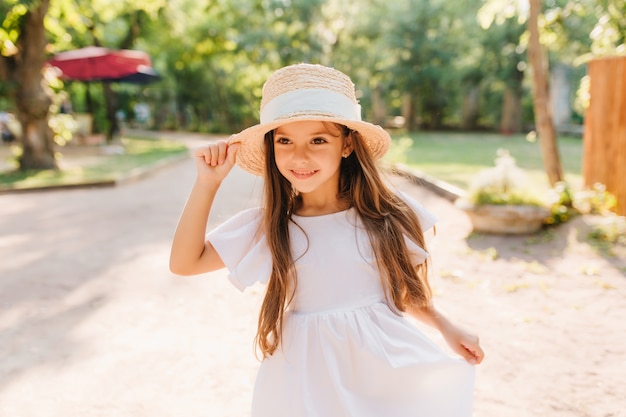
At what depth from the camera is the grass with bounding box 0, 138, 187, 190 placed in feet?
33.1

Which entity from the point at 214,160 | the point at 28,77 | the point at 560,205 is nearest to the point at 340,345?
the point at 214,160

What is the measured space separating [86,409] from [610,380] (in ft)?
8.54

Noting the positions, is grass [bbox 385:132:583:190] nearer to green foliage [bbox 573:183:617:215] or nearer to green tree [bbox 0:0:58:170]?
green foliage [bbox 573:183:617:215]

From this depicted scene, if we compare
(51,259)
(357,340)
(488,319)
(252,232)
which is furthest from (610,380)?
(51,259)

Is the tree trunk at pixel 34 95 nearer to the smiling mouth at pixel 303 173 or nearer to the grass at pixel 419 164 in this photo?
the grass at pixel 419 164

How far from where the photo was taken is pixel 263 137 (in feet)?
6.45

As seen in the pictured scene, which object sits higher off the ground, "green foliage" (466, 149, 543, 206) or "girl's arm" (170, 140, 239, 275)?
"girl's arm" (170, 140, 239, 275)

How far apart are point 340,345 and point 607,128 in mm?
5741

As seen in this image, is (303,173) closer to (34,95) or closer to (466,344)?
(466,344)

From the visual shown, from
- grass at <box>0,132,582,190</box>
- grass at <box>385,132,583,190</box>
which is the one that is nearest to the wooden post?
grass at <box>385,132,583,190</box>

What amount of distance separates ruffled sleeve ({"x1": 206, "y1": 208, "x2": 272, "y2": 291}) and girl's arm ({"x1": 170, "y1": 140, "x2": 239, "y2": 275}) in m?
0.06

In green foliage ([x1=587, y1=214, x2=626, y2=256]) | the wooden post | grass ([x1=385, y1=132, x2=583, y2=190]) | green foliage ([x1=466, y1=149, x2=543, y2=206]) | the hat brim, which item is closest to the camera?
the hat brim

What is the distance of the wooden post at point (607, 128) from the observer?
6.07 metres

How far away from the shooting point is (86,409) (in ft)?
8.67
